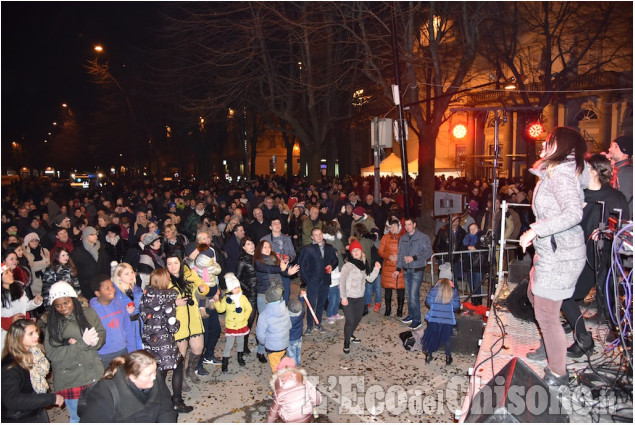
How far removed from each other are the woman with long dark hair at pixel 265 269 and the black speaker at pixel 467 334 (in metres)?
2.71

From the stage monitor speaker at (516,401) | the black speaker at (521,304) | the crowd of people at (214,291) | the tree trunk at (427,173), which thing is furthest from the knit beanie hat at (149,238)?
the tree trunk at (427,173)

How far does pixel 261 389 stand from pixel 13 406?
3.14m

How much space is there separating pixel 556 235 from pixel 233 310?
454 cm

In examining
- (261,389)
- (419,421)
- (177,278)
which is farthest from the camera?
(261,389)

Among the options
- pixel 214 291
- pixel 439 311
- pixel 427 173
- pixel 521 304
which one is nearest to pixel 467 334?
pixel 439 311

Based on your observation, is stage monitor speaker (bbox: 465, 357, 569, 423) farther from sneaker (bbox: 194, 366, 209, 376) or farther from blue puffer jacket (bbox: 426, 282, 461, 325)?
sneaker (bbox: 194, 366, 209, 376)

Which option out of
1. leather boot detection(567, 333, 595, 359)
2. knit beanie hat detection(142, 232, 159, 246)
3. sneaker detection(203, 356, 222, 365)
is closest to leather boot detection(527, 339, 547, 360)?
leather boot detection(567, 333, 595, 359)

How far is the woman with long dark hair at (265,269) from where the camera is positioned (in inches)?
300

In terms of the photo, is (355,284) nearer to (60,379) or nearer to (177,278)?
(177,278)

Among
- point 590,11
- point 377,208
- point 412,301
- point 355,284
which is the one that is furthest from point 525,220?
point 590,11

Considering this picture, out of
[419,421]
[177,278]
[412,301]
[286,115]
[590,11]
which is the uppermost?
[590,11]

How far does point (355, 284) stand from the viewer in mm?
7500

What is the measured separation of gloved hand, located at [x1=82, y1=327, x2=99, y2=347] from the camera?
4965 millimetres

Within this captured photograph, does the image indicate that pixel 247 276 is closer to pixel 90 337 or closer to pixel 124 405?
pixel 90 337
